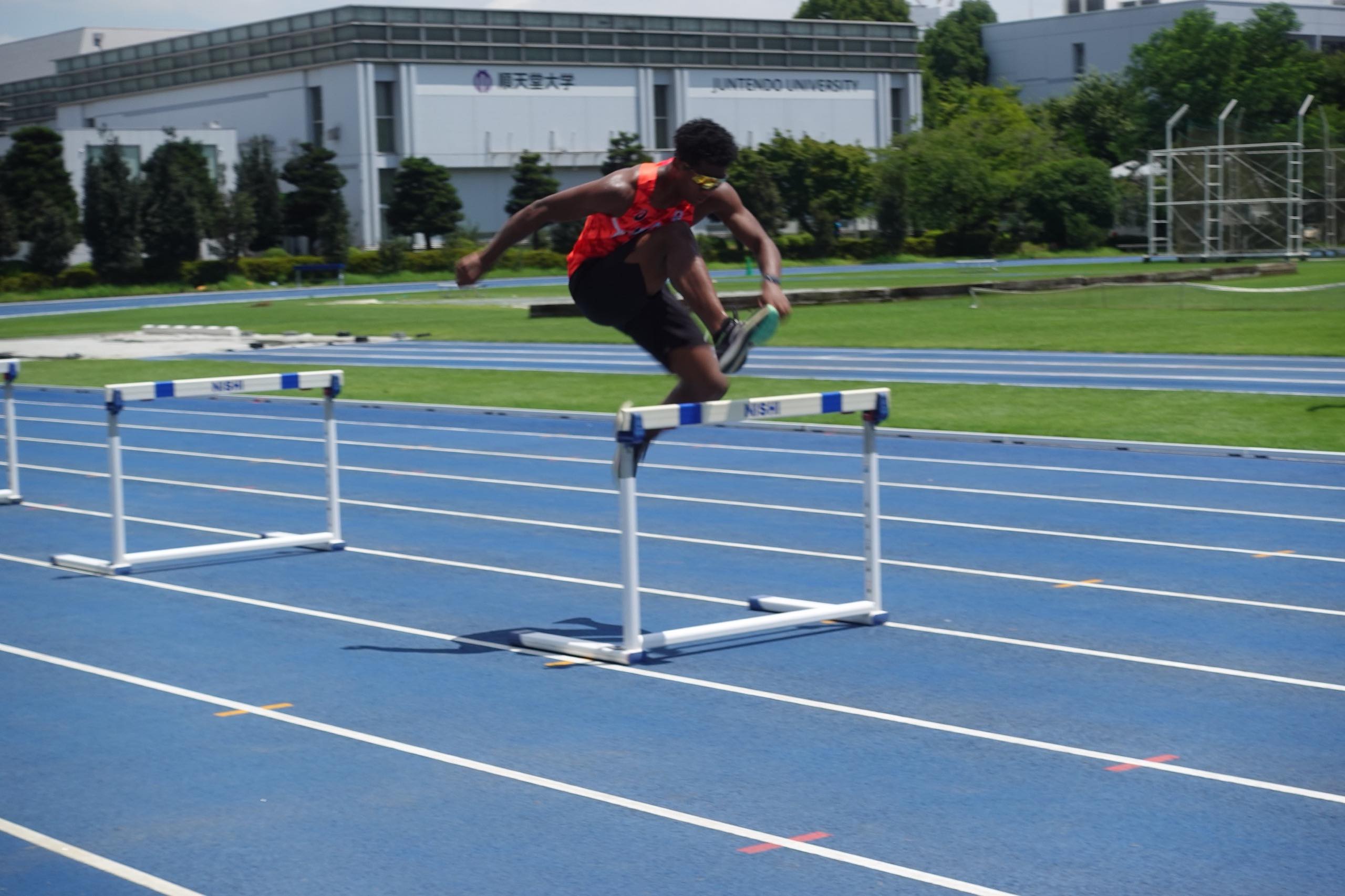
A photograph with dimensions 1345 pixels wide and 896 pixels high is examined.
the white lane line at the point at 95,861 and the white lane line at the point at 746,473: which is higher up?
the white lane line at the point at 746,473

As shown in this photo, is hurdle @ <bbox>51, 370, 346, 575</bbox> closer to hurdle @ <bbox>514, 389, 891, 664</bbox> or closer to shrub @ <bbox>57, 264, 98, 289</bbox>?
hurdle @ <bbox>514, 389, 891, 664</bbox>

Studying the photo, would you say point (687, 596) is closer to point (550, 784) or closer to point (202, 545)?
point (550, 784)

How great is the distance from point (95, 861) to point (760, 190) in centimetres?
6321


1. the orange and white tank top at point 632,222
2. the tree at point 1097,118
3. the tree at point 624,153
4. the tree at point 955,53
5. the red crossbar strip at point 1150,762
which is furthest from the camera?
the tree at point 955,53

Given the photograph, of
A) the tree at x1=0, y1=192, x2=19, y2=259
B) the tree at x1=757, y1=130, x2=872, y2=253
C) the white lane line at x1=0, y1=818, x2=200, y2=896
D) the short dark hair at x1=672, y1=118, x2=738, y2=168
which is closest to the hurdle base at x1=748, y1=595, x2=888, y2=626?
the short dark hair at x1=672, y1=118, x2=738, y2=168

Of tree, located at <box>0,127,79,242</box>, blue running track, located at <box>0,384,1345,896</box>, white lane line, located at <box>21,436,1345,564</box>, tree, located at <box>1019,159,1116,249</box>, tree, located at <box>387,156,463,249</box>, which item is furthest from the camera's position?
tree, located at <box>1019,159,1116,249</box>

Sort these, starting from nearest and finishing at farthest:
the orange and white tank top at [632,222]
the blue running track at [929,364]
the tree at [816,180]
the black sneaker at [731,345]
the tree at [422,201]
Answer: the orange and white tank top at [632,222], the black sneaker at [731,345], the blue running track at [929,364], the tree at [422,201], the tree at [816,180]

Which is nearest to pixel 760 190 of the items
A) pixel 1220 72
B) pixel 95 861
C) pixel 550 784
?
pixel 1220 72

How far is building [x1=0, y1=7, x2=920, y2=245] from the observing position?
64938 mm

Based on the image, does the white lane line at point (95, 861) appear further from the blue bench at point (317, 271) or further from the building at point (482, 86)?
the building at point (482, 86)

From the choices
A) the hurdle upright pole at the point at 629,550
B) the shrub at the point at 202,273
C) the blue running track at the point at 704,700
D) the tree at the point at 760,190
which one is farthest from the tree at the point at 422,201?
the hurdle upright pole at the point at 629,550

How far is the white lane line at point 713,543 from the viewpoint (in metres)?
7.54

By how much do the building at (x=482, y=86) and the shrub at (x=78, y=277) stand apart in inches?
463

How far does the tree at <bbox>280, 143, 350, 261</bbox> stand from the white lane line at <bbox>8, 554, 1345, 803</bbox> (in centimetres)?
5252
